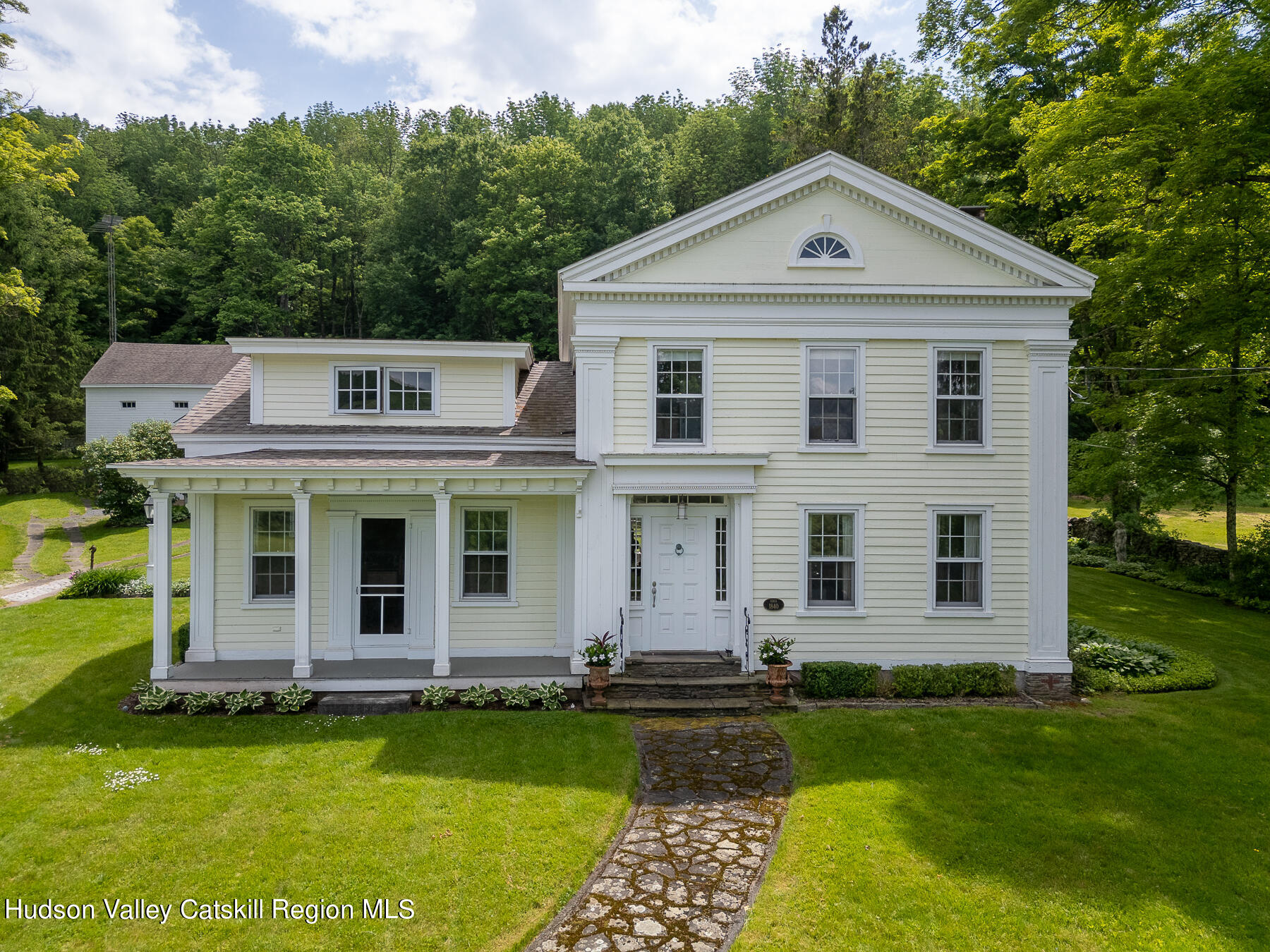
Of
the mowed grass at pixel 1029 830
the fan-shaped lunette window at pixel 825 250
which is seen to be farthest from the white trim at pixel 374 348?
the mowed grass at pixel 1029 830

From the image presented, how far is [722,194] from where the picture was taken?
40.9m

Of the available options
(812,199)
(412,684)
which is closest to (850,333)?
(812,199)

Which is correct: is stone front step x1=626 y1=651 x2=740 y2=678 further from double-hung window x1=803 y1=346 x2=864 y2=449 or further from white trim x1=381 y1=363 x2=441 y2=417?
white trim x1=381 y1=363 x2=441 y2=417

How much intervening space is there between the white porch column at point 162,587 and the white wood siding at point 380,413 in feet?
9.58

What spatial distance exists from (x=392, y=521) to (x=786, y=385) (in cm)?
739

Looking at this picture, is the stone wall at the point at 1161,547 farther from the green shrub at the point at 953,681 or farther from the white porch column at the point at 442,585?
the white porch column at the point at 442,585

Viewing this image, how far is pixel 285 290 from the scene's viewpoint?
42250mm

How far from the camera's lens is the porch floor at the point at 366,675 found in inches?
455

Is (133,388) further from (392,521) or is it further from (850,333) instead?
(850,333)

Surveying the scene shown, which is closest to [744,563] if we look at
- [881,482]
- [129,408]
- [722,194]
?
[881,482]

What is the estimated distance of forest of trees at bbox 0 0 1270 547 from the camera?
640 inches

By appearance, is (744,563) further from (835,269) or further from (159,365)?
(159,365)

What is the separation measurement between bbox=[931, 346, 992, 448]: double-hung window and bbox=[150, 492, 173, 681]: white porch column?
12.7 m

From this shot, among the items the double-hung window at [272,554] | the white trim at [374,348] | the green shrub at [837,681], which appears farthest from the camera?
the white trim at [374,348]
